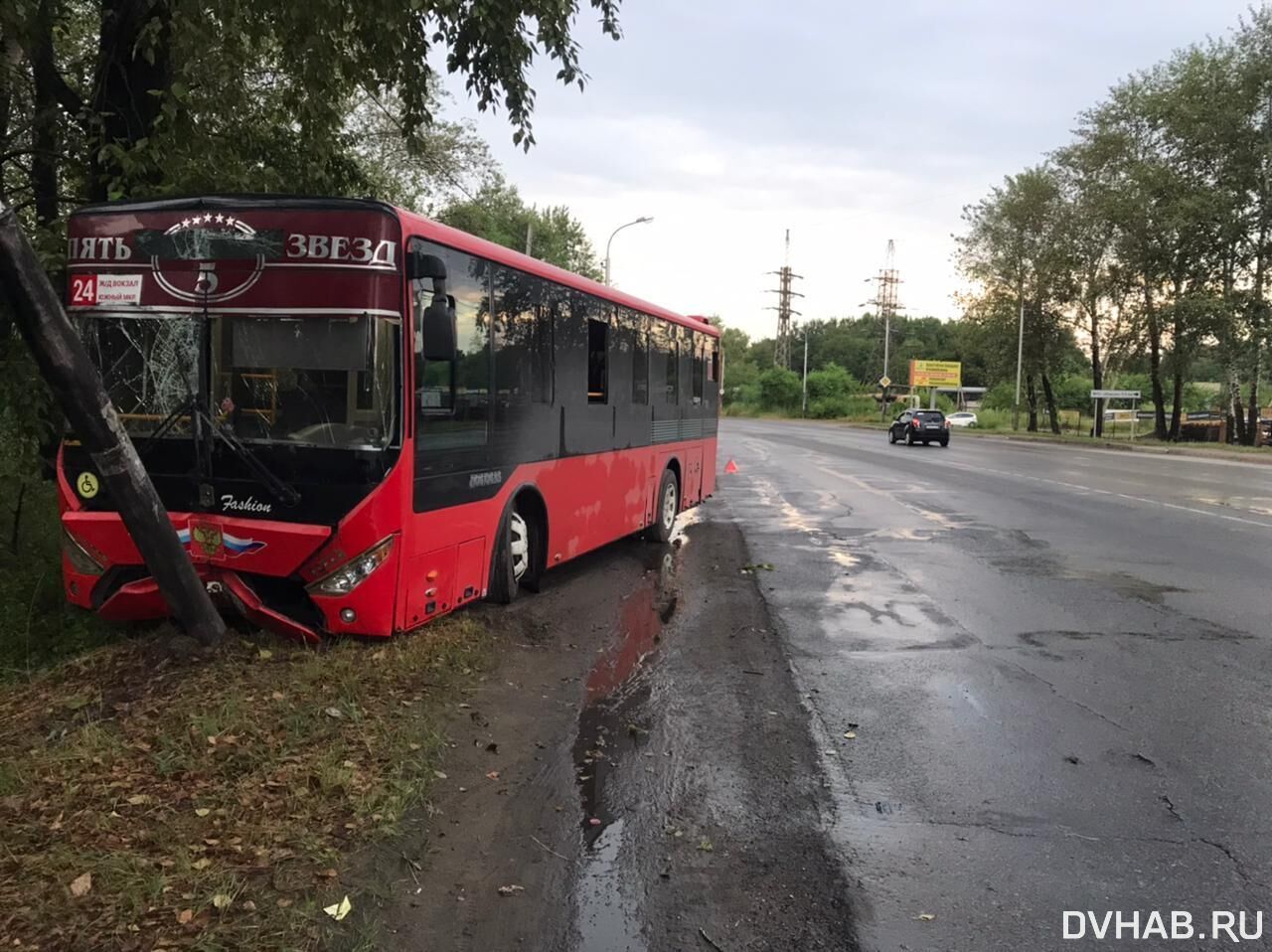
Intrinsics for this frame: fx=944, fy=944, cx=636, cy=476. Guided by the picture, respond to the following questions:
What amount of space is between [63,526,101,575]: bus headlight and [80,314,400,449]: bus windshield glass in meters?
0.86

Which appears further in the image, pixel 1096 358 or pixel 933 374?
pixel 933 374

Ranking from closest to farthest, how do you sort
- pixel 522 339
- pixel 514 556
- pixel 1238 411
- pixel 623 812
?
pixel 623 812 → pixel 522 339 → pixel 514 556 → pixel 1238 411

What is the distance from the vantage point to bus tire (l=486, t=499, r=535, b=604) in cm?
723

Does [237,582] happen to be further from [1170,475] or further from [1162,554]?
[1170,475]

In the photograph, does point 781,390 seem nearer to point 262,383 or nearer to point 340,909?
point 262,383

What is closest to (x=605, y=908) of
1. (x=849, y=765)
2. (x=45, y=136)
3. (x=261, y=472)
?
(x=849, y=765)

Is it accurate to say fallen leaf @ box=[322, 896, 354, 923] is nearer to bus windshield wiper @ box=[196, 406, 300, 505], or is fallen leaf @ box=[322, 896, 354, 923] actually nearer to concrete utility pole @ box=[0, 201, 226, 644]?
concrete utility pole @ box=[0, 201, 226, 644]

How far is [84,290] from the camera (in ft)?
18.9

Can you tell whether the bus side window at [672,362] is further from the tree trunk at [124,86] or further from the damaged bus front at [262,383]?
the damaged bus front at [262,383]

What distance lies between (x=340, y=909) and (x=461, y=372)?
381 centimetres

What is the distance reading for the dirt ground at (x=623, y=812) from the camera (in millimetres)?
3299

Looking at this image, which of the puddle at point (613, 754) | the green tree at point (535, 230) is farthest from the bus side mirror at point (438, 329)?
the green tree at point (535, 230)

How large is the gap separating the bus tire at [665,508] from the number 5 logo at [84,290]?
22.2 feet

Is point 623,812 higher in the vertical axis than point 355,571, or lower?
lower
